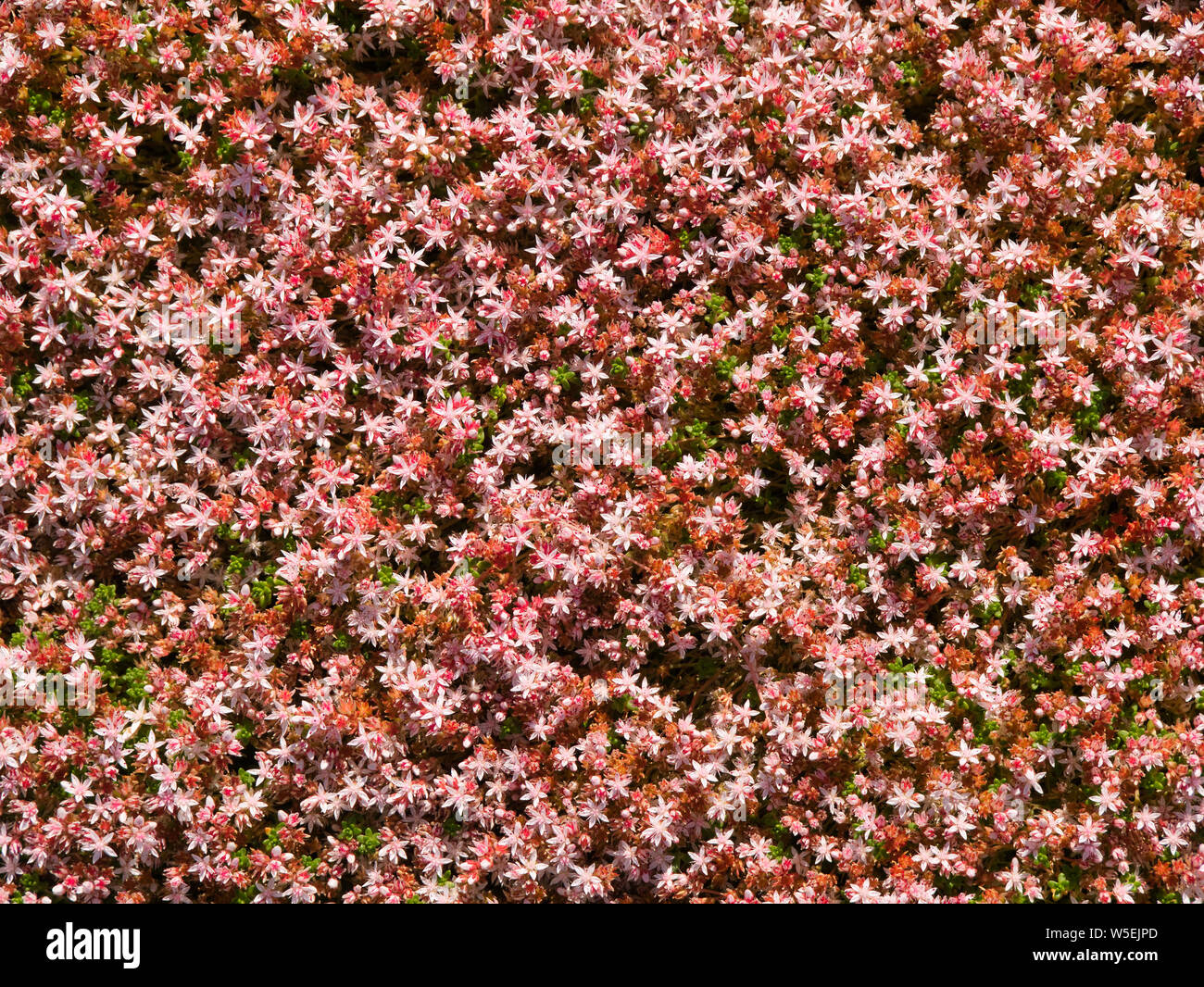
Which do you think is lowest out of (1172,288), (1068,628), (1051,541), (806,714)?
(806,714)

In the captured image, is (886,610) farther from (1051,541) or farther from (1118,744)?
(1118,744)

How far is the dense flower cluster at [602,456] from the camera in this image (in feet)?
16.2

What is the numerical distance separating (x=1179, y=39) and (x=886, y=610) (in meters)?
3.03

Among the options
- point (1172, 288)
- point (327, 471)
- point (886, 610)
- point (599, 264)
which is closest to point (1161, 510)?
point (1172, 288)

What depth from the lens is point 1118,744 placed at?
4988 millimetres

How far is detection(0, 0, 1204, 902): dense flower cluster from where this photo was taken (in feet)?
16.2

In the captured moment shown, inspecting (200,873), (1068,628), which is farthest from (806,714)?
(200,873)

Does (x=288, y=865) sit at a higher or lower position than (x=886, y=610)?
lower

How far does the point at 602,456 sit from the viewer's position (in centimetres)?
510

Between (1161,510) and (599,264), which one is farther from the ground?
(599,264)

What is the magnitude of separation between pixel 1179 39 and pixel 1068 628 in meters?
2.83

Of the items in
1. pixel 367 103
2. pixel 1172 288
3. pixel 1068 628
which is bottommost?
pixel 1068 628

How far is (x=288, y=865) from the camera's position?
495cm

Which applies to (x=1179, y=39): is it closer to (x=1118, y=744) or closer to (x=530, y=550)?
(x=1118, y=744)
